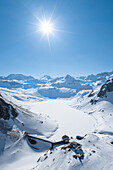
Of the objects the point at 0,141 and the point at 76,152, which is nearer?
the point at 76,152

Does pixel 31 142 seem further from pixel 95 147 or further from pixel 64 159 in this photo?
pixel 95 147

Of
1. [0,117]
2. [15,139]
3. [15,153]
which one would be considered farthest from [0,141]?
[0,117]

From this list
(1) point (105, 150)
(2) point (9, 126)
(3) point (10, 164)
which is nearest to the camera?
(1) point (105, 150)

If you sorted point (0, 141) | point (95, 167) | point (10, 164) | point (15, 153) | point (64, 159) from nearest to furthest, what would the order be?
point (95, 167), point (64, 159), point (10, 164), point (15, 153), point (0, 141)

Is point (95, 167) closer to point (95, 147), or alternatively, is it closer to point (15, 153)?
point (95, 147)

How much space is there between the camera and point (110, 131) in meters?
48.9

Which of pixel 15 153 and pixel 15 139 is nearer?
pixel 15 153

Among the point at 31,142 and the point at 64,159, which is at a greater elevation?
the point at 64,159

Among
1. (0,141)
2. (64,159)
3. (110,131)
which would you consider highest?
(64,159)

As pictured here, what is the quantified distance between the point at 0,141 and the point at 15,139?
15.8ft

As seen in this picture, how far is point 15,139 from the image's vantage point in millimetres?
33625

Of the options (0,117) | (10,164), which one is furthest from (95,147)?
(0,117)

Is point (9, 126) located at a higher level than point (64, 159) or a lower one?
lower

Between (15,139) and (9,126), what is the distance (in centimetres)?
807
